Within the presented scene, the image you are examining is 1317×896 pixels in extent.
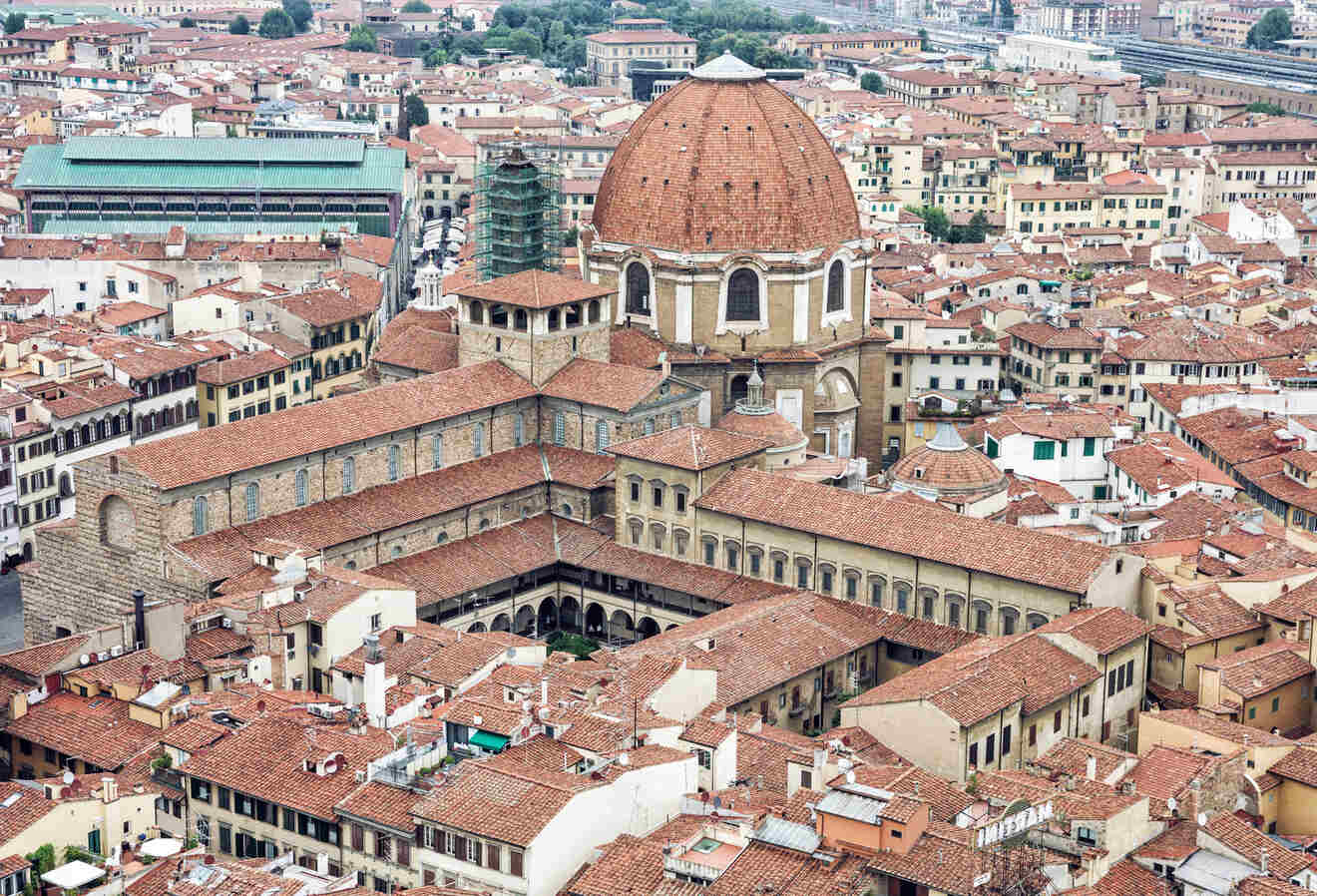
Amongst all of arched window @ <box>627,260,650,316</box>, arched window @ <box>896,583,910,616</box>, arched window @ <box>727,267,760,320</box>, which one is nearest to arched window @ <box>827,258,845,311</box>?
arched window @ <box>727,267,760,320</box>

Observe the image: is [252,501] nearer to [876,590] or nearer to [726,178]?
[876,590]

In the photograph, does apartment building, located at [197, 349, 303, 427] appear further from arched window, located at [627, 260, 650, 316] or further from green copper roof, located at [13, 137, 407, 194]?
green copper roof, located at [13, 137, 407, 194]

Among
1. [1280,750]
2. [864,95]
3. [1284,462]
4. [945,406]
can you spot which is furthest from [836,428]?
[864,95]

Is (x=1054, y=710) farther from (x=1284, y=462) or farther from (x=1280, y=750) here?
(x=1284, y=462)

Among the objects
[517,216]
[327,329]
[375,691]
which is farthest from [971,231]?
[375,691]

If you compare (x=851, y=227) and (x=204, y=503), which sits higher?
(x=851, y=227)

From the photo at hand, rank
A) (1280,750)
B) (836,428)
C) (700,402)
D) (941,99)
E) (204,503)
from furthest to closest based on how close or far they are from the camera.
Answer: (941,99) < (836,428) < (700,402) < (204,503) < (1280,750)
